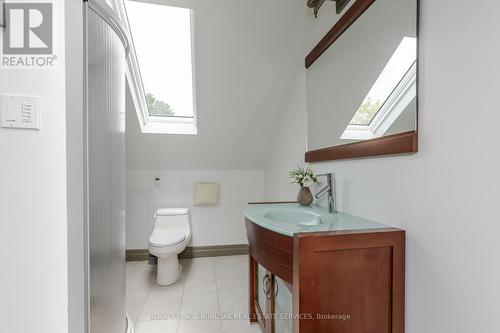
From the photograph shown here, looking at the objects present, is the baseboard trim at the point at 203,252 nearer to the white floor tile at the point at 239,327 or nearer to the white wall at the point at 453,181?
the white floor tile at the point at 239,327

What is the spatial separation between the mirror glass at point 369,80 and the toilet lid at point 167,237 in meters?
1.52

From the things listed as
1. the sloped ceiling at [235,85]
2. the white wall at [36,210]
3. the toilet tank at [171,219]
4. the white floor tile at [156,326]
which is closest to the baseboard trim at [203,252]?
the toilet tank at [171,219]

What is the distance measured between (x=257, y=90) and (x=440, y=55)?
4.98 ft

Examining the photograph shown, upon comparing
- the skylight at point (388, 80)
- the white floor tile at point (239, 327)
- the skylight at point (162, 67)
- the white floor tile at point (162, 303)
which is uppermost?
the skylight at point (162, 67)

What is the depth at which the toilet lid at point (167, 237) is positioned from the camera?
2.04 m

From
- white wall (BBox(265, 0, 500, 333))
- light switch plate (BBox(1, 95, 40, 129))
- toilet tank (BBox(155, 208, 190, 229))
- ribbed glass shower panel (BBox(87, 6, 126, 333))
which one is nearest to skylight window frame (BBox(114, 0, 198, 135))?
ribbed glass shower panel (BBox(87, 6, 126, 333))

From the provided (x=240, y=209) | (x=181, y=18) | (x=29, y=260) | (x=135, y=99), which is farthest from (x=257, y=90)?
(x=29, y=260)

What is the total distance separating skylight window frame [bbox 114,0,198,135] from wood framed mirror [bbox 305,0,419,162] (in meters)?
1.11

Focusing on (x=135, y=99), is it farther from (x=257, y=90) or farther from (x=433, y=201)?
(x=433, y=201)

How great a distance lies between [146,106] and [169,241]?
1.42m

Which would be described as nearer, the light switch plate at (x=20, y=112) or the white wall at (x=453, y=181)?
the white wall at (x=453, y=181)

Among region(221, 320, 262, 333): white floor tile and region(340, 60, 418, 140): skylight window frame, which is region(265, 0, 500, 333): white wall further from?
region(221, 320, 262, 333): white floor tile

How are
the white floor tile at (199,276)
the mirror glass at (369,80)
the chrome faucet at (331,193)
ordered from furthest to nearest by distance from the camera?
the white floor tile at (199,276), the chrome faucet at (331,193), the mirror glass at (369,80)

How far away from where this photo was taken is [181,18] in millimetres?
1904
